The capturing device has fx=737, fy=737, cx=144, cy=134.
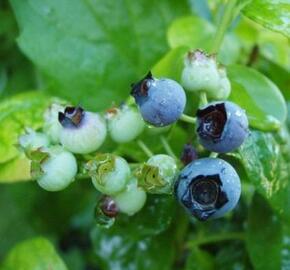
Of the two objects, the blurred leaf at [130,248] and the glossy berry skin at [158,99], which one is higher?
the glossy berry skin at [158,99]

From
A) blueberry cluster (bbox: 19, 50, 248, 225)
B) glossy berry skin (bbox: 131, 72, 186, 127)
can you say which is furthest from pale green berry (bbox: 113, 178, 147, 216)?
glossy berry skin (bbox: 131, 72, 186, 127)

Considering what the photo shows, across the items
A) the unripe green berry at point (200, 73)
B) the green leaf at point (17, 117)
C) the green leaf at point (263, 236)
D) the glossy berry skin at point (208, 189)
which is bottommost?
the green leaf at point (263, 236)

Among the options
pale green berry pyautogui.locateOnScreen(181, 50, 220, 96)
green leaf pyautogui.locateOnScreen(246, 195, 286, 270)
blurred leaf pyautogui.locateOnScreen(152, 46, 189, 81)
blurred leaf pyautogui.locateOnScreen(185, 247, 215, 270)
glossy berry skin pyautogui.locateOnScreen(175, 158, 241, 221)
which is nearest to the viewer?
glossy berry skin pyautogui.locateOnScreen(175, 158, 241, 221)

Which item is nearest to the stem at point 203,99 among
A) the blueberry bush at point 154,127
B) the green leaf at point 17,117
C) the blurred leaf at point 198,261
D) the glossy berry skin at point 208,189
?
the blueberry bush at point 154,127

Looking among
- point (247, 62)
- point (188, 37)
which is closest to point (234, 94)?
point (188, 37)

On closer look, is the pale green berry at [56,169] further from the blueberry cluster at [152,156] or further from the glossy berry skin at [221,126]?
the glossy berry skin at [221,126]

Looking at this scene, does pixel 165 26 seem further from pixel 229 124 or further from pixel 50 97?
pixel 229 124

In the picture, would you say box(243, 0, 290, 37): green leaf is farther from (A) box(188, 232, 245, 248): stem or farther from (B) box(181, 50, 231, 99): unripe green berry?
(A) box(188, 232, 245, 248): stem

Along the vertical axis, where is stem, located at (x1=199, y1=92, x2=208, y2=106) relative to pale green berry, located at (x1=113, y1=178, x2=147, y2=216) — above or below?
above
